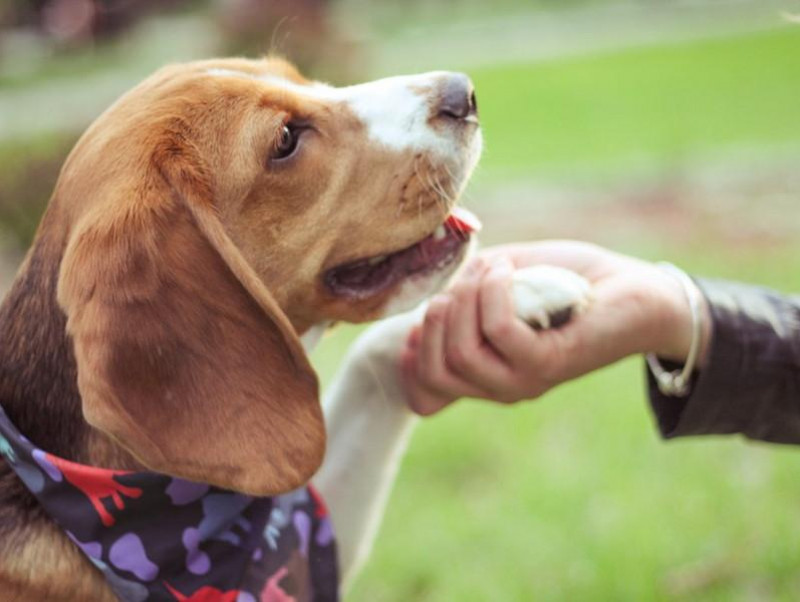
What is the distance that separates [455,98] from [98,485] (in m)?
1.35

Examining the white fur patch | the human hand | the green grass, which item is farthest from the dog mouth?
the green grass

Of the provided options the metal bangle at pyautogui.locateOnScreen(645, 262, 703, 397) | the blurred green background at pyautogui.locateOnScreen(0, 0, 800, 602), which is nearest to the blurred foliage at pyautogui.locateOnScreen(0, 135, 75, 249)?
the blurred green background at pyautogui.locateOnScreen(0, 0, 800, 602)

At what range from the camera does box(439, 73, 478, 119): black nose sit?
120 inches

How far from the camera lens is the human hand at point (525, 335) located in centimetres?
312

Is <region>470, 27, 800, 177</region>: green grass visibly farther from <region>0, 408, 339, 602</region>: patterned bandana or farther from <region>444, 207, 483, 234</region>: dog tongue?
<region>0, 408, 339, 602</region>: patterned bandana

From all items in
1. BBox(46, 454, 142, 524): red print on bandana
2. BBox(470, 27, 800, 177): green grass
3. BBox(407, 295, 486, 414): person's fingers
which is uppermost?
BBox(46, 454, 142, 524): red print on bandana

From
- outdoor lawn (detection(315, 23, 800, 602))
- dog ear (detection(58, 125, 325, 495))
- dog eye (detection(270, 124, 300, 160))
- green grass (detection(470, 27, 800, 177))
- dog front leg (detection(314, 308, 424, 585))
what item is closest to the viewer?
dog ear (detection(58, 125, 325, 495))

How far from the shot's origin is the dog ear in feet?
8.31

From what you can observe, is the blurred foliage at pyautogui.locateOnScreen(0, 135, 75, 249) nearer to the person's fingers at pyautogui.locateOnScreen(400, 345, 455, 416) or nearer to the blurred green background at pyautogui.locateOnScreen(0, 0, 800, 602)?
the blurred green background at pyautogui.locateOnScreen(0, 0, 800, 602)

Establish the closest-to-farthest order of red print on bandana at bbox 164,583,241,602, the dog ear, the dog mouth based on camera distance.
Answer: the dog ear, red print on bandana at bbox 164,583,241,602, the dog mouth

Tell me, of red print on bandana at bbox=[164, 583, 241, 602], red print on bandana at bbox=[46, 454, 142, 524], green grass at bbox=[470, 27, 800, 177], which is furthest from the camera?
green grass at bbox=[470, 27, 800, 177]

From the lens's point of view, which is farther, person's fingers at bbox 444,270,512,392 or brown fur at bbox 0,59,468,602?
person's fingers at bbox 444,270,512,392

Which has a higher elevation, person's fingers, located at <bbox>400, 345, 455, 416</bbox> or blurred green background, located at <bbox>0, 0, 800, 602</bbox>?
person's fingers, located at <bbox>400, 345, 455, 416</bbox>

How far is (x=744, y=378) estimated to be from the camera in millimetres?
3219
